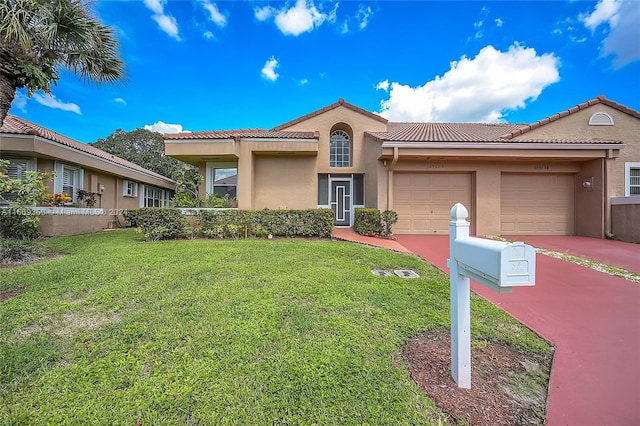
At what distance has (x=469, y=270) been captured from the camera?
2193 millimetres

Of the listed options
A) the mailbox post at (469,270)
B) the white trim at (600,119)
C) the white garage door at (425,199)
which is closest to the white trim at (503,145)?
the white garage door at (425,199)

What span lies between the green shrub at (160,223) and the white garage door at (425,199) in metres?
9.23

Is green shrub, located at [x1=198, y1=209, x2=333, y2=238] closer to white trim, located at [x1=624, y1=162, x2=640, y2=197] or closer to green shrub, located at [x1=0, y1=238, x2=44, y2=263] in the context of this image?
green shrub, located at [x1=0, y1=238, x2=44, y2=263]

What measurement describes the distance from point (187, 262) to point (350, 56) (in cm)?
1277

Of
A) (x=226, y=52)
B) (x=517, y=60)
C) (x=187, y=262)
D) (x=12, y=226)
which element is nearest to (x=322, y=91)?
(x=226, y=52)

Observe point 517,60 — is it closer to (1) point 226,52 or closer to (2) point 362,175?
(2) point 362,175

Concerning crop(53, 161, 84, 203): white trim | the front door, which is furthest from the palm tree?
the front door

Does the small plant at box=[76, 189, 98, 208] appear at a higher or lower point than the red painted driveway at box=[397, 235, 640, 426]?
higher

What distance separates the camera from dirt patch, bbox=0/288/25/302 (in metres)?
4.39

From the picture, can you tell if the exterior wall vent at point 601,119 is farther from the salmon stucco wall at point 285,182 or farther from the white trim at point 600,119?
the salmon stucco wall at point 285,182

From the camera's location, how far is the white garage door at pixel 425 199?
12.1 meters

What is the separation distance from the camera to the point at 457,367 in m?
2.42

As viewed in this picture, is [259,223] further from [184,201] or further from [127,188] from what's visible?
[127,188]

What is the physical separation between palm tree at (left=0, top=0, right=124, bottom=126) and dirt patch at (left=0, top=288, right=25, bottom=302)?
315 centimetres
